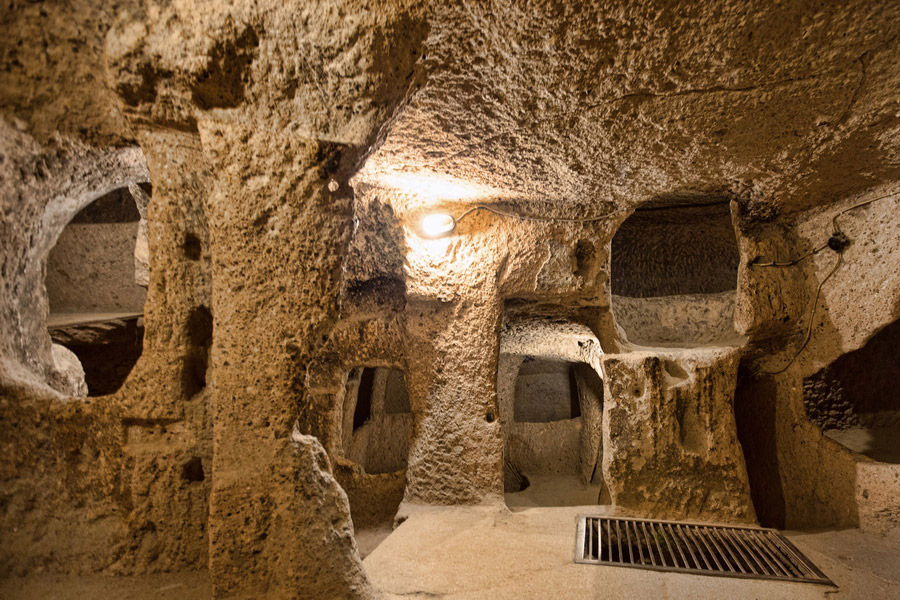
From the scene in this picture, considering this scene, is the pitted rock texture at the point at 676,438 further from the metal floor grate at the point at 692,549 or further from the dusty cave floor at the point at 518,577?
the dusty cave floor at the point at 518,577

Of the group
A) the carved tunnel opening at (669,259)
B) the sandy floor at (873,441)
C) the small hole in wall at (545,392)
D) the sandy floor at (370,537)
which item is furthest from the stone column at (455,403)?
the small hole in wall at (545,392)

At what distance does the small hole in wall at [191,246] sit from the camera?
1890 mm

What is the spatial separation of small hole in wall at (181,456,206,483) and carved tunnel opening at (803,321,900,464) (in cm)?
353

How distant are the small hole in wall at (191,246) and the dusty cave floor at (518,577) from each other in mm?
1223

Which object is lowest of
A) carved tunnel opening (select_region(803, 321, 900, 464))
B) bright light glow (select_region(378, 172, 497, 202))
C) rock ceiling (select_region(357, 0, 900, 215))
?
carved tunnel opening (select_region(803, 321, 900, 464))

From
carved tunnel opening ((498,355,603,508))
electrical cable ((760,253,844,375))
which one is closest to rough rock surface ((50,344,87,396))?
carved tunnel opening ((498,355,603,508))

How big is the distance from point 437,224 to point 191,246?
5.40 feet

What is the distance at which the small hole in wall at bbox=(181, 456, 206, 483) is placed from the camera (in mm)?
1850

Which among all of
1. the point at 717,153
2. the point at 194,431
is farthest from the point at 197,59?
the point at 717,153

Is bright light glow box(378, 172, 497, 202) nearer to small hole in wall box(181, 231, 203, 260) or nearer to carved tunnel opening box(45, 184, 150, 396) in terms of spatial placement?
small hole in wall box(181, 231, 203, 260)

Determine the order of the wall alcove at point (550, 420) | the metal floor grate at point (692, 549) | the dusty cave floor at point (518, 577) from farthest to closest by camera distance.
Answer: the wall alcove at point (550, 420), the metal floor grate at point (692, 549), the dusty cave floor at point (518, 577)

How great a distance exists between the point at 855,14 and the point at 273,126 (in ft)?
6.74

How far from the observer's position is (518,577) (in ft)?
6.97

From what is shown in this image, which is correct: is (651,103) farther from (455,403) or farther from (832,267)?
(455,403)
